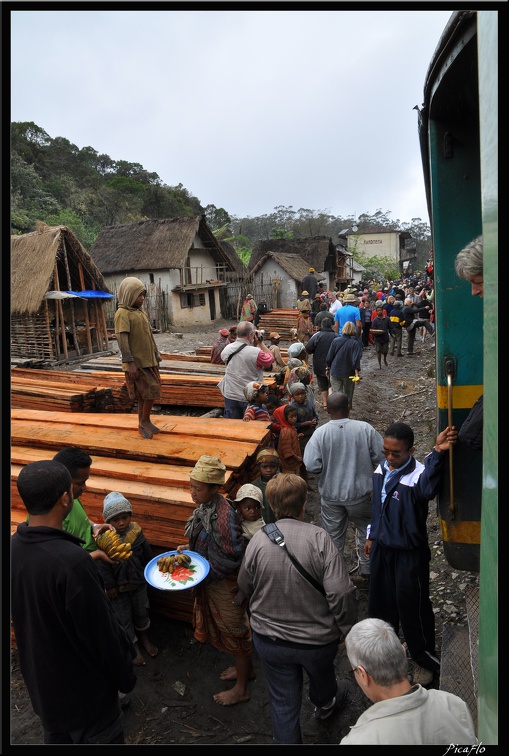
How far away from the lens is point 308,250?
36438 mm

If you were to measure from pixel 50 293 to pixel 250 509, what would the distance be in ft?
53.6

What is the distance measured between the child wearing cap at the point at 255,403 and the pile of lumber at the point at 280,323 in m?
12.3

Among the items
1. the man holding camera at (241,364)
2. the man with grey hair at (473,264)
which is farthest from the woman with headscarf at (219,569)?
the man holding camera at (241,364)

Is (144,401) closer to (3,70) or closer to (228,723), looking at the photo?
(228,723)

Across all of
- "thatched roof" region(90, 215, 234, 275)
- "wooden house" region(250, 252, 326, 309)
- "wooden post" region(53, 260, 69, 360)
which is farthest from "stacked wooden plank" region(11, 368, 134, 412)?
"wooden house" region(250, 252, 326, 309)

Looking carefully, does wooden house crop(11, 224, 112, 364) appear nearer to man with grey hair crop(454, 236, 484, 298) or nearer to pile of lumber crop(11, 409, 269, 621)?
pile of lumber crop(11, 409, 269, 621)

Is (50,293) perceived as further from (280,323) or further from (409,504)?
(409,504)

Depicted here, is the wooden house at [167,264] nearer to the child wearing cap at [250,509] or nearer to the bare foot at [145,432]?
the bare foot at [145,432]

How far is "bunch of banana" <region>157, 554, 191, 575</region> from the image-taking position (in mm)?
3243

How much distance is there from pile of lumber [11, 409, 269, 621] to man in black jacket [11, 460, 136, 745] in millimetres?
1737

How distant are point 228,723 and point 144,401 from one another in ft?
9.99

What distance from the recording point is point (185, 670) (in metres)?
3.72

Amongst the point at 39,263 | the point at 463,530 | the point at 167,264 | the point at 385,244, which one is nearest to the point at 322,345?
the point at 463,530
